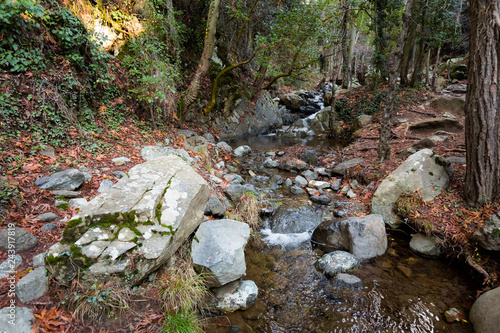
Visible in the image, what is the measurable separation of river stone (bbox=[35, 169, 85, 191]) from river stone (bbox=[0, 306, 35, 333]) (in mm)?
1920

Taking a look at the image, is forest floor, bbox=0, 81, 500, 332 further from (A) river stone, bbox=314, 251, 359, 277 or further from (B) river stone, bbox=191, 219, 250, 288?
(A) river stone, bbox=314, 251, 359, 277

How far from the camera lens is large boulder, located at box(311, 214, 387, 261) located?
456 cm

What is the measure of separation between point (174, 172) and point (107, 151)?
238cm

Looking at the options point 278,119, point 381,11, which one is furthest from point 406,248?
point 381,11

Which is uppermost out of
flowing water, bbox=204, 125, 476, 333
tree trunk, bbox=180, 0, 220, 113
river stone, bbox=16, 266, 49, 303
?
tree trunk, bbox=180, 0, 220, 113

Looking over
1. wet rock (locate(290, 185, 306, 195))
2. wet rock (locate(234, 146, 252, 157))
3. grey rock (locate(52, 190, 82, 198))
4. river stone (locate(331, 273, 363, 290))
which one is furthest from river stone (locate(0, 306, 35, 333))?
wet rock (locate(234, 146, 252, 157))

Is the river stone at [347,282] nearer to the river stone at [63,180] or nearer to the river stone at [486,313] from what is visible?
the river stone at [486,313]

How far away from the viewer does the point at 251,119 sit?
45.4 ft

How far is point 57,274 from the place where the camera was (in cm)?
266

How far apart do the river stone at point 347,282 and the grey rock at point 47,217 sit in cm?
440

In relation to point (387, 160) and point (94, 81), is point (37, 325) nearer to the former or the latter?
point (94, 81)

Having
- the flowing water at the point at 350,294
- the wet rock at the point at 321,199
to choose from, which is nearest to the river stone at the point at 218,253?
the flowing water at the point at 350,294

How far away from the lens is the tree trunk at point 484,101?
158 inches

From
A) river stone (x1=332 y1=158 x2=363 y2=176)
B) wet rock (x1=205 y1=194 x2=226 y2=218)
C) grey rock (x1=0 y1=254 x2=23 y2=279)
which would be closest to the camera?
grey rock (x1=0 y1=254 x2=23 y2=279)
